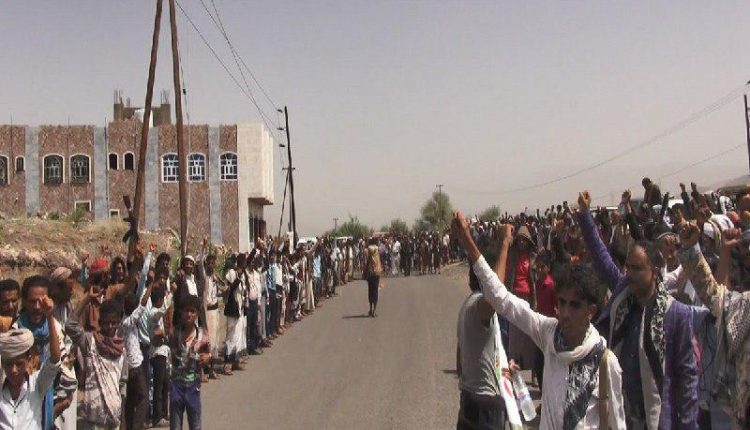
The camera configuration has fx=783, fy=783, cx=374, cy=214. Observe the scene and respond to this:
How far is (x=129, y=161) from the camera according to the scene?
4988cm

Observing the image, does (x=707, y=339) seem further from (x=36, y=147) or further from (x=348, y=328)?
(x=36, y=147)

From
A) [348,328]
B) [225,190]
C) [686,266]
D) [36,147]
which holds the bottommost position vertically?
[348,328]

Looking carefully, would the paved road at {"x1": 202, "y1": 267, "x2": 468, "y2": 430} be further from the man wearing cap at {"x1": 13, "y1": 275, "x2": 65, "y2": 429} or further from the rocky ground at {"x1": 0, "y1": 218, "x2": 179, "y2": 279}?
the rocky ground at {"x1": 0, "y1": 218, "x2": 179, "y2": 279}

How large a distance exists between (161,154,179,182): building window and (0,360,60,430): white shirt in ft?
149

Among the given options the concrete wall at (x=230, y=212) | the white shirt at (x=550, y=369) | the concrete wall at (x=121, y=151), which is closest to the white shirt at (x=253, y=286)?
the white shirt at (x=550, y=369)

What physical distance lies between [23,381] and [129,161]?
47197 millimetres

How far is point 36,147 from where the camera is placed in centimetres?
4859

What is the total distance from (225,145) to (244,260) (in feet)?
118

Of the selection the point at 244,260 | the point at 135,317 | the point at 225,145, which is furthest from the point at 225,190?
the point at 135,317

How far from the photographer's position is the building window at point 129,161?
49688 millimetres

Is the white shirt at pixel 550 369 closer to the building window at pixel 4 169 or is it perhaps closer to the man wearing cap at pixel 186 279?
the man wearing cap at pixel 186 279

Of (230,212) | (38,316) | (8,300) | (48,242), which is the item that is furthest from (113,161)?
(8,300)

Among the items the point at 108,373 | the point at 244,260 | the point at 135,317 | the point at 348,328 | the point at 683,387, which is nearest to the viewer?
the point at 683,387

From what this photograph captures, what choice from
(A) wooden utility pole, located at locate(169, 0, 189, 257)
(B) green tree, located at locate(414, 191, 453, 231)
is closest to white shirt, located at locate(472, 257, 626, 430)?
(A) wooden utility pole, located at locate(169, 0, 189, 257)
